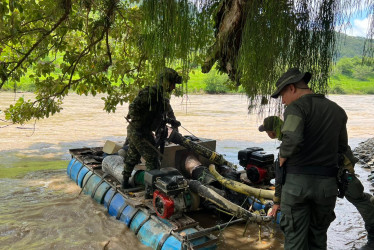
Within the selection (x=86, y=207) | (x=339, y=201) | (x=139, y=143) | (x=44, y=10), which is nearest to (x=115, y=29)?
(x=44, y=10)

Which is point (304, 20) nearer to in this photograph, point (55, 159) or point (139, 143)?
point (139, 143)

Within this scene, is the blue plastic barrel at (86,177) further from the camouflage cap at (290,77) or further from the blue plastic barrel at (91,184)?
the camouflage cap at (290,77)

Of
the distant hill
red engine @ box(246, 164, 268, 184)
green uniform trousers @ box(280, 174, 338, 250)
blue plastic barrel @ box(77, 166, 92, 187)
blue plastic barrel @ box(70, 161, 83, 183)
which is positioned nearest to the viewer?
the distant hill

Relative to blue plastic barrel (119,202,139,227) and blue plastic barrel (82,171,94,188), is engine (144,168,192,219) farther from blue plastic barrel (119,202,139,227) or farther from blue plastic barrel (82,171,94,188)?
blue plastic barrel (82,171,94,188)

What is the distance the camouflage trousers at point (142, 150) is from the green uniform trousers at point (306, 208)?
287 centimetres

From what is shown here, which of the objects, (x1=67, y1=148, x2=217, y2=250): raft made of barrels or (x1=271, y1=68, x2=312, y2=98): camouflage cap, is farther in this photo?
(x1=67, y1=148, x2=217, y2=250): raft made of barrels

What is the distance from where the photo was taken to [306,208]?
9.73ft

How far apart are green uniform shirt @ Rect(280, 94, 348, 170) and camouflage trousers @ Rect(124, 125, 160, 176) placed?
296 centimetres

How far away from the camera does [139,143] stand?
548cm

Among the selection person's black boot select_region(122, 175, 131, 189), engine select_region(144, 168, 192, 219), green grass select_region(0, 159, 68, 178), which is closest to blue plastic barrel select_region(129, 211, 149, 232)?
engine select_region(144, 168, 192, 219)

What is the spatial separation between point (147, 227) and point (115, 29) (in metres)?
3.70

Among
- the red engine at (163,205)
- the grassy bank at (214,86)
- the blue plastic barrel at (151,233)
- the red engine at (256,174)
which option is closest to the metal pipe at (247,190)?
the red engine at (256,174)

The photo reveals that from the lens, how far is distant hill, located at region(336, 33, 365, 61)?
194 centimetres

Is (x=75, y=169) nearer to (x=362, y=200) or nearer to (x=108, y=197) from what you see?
(x=108, y=197)
